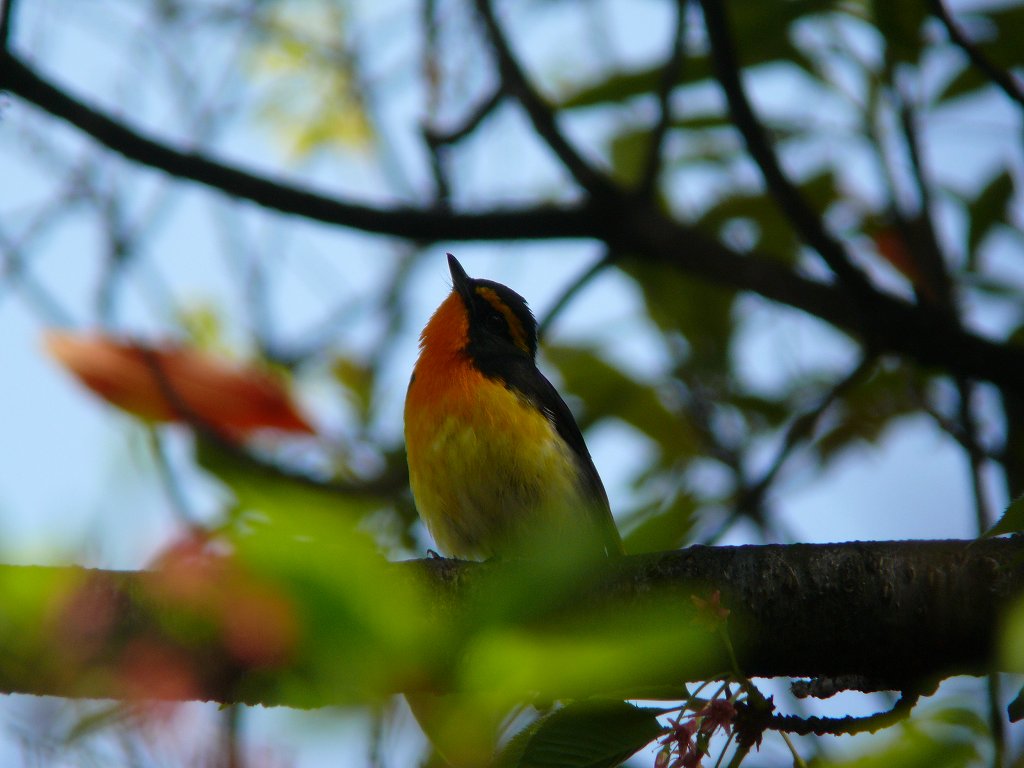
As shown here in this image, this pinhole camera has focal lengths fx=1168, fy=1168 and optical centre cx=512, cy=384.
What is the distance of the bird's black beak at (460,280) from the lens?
20.4 feet

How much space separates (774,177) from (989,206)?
167cm

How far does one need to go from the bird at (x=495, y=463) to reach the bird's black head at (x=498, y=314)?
50cm

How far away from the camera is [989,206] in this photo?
18.5 ft

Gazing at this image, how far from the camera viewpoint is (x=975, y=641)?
261 centimetres

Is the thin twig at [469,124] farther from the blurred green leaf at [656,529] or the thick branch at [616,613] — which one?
the thick branch at [616,613]

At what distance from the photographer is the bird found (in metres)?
4.93

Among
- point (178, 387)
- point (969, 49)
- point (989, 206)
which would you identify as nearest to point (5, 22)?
point (178, 387)

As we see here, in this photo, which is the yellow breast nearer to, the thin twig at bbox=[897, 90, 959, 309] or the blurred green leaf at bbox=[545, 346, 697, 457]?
the blurred green leaf at bbox=[545, 346, 697, 457]

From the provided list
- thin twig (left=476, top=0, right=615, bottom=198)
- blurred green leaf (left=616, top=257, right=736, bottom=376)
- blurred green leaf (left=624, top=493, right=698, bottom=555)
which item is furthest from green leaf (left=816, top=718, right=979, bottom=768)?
blurred green leaf (left=616, top=257, right=736, bottom=376)

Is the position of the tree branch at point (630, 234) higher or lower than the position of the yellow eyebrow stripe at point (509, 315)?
lower

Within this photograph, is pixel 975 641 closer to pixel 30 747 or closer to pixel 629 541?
pixel 629 541

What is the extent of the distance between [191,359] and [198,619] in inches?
116

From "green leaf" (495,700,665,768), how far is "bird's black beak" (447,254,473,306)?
418cm

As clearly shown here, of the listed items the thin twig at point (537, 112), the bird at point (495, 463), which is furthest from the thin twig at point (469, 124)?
the bird at point (495, 463)
